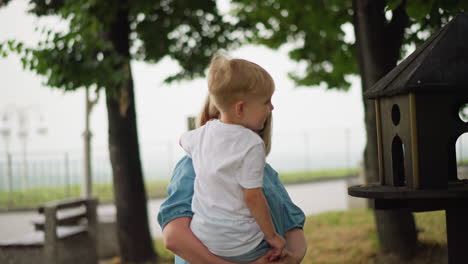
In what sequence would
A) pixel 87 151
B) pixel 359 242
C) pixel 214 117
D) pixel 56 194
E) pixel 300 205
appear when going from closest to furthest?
pixel 214 117 → pixel 359 242 → pixel 87 151 → pixel 300 205 → pixel 56 194

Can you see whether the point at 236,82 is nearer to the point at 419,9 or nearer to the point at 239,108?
the point at 239,108

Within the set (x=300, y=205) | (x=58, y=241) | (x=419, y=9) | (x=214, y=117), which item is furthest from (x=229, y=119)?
(x=300, y=205)

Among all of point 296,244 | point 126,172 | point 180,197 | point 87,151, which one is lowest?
point 296,244

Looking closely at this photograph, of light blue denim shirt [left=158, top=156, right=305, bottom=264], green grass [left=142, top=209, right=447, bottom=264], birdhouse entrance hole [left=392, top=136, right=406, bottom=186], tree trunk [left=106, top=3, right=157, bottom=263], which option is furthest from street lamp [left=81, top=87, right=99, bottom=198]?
light blue denim shirt [left=158, top=156, right=305, bottom=264]

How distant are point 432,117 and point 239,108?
130cm

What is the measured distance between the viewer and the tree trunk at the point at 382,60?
7.28 meters

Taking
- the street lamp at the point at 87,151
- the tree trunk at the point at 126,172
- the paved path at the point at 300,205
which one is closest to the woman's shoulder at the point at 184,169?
the tree trunk at the point at 126,172

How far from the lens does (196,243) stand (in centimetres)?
272

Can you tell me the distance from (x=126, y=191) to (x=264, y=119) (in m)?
7.78

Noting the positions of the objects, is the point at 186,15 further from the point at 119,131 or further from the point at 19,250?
the point at 19,250

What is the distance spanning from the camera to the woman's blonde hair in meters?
2.85

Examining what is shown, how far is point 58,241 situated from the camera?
27.1ft

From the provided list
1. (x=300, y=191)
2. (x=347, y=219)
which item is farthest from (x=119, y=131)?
(x=300, y=191)

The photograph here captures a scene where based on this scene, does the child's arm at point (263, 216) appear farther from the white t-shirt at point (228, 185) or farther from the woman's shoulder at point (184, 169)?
the woman's shoulder at point (184, 169)
